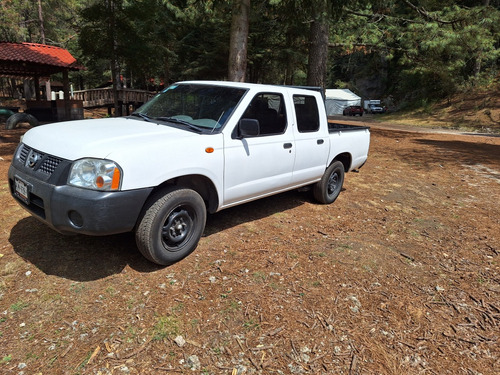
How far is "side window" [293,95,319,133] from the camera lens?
486 centimetres

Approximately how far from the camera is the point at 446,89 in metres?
32.9

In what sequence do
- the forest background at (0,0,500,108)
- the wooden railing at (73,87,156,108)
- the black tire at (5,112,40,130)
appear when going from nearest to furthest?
the forest background at (0,0,500,108) → the black tire at (5,112,40,130) → the wooden railing at (73,87,156,108)

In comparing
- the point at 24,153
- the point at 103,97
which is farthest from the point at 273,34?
the point at 24,153

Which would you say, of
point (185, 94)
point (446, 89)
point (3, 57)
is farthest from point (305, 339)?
point (446, 89)

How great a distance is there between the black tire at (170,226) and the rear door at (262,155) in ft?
1.53

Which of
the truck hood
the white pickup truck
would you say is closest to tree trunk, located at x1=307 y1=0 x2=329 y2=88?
the white pickup truck

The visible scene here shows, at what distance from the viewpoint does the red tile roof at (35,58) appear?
16516 millimetres

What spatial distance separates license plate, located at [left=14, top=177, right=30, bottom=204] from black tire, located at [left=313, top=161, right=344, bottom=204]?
390 cm

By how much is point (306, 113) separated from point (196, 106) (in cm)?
168

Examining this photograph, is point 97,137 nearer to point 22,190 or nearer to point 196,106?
point 22,190

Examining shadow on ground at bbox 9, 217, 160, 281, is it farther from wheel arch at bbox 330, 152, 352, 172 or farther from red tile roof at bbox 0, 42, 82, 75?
red tile roof at bbox 0, 42, 82, 75

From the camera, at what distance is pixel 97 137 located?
10.6 ft

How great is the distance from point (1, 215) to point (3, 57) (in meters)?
15.2

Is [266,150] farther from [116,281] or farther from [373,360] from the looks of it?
[373,360]
